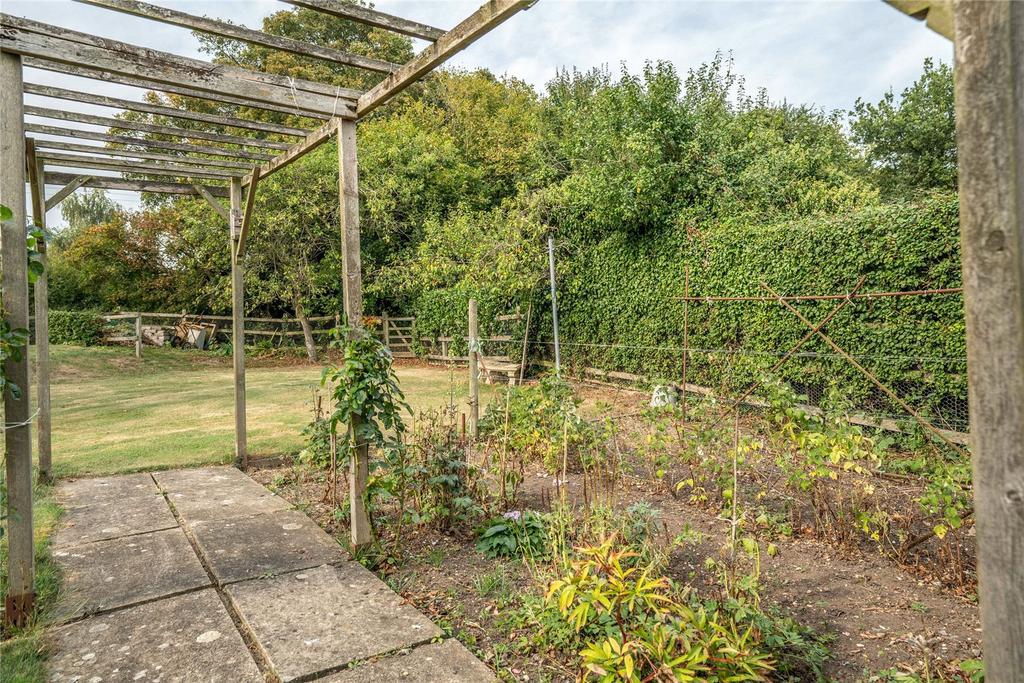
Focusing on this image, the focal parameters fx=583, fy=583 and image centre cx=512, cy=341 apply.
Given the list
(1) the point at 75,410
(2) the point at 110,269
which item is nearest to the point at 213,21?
(1) the point at 75,410

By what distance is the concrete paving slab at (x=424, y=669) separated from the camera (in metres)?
2.15

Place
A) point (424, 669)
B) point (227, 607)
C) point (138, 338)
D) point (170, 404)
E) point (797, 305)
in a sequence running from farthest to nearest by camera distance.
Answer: point (138, 338), point (170, 404), point (797, 305), point (227, 607), point (424, 669)

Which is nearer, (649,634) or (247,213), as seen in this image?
(649,634)

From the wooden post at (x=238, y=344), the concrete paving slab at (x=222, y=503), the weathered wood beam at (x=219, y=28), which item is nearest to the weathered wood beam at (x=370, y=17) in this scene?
the weathered wood beam at (x=219, y=28)

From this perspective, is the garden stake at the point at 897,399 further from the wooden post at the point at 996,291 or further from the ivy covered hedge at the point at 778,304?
the wooden post at the point at 996,291

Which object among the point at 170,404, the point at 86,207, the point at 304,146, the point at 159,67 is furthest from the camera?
the point at 86,207

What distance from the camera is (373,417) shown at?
10.9ft

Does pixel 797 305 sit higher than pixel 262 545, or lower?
higher

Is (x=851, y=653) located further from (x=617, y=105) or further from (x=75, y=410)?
Answer: (x=75, y=410)

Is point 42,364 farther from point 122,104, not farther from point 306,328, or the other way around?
point 306,328

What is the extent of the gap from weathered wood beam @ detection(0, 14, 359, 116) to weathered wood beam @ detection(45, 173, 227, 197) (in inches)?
116

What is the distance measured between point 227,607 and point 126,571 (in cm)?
80

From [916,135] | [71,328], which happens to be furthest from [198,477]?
[916,135]

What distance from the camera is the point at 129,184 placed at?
18.3 feet
